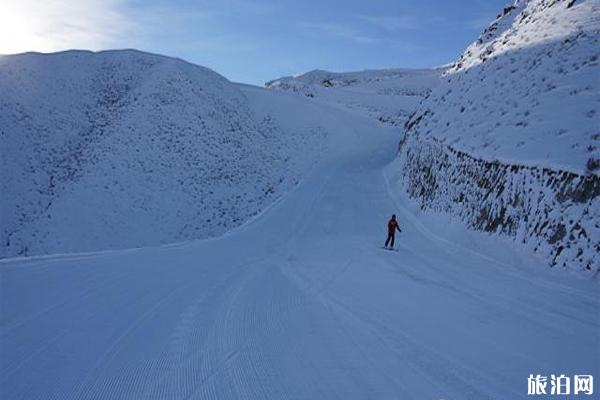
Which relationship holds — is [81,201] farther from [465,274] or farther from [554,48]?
[554,48]

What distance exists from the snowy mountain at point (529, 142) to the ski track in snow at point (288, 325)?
4.22ft

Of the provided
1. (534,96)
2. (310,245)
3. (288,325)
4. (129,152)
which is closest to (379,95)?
(129,152)

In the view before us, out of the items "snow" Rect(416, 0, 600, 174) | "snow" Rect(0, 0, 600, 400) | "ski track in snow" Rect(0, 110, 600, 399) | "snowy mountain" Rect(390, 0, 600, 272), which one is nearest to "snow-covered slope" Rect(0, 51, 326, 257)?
"snow" Rect(0, 0, 600, 400)

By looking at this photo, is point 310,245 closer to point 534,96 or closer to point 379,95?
point 534,96

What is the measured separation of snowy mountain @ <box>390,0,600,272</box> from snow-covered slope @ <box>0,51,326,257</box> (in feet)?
36.8

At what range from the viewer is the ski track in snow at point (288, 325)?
215 inches

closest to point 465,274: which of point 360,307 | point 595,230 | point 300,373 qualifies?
point 595,230

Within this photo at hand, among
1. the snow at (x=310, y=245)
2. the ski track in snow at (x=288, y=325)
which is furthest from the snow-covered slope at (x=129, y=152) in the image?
the ski track in snow at (x=288, y=325)

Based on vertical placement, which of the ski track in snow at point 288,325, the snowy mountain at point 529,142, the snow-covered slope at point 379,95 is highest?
the snow-covered slope at point 379,95

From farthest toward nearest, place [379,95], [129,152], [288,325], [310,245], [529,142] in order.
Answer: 1. [379,95]
2. [129,152]
3. [310,245]
4. [529,142]
5. [288,325]

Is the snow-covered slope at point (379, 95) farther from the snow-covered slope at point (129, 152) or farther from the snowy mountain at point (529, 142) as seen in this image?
the snowy mountain at point (529, 142)

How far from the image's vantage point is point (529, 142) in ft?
47.1

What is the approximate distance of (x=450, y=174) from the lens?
18578mm

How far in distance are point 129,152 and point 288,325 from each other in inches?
1035
